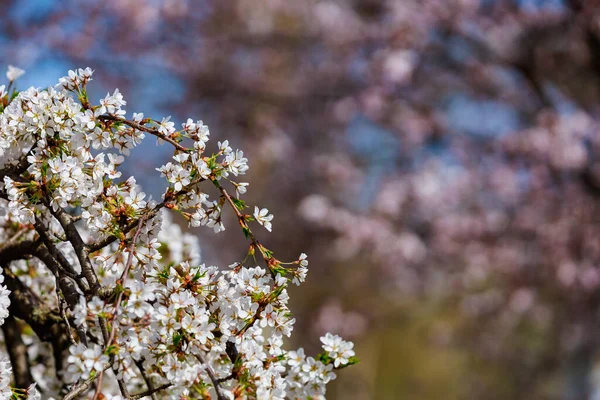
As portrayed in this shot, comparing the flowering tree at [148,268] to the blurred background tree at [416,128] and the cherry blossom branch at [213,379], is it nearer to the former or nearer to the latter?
the cherry blossom branch at [213,379]

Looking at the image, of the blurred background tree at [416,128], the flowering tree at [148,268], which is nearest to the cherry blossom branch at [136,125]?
the flowering tree at [148,268]

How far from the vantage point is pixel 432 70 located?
7203mm

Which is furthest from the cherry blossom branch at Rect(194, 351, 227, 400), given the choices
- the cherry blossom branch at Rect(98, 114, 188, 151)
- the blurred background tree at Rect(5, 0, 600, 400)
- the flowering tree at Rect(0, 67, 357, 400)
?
the blurred background tree at Rect(5, 0, 600, 400)

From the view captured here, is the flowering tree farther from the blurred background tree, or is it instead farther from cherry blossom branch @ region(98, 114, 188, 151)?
the blurred background tree

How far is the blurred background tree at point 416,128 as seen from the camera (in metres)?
6.79

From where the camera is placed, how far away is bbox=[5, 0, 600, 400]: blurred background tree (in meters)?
6.79

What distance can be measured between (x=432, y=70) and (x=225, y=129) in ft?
10.5

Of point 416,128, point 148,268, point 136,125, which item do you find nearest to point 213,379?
point 148,268

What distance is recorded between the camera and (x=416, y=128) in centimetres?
717

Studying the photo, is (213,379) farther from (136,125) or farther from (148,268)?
(136,125)

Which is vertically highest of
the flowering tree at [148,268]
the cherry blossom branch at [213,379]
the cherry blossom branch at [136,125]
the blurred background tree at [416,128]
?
the blurred background tree at [416,128]

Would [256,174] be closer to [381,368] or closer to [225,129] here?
[225,129]

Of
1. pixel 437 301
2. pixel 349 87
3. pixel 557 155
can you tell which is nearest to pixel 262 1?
pixel 349 87

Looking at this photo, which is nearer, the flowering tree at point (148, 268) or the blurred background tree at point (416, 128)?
the flowering tree at point (148, 268)
